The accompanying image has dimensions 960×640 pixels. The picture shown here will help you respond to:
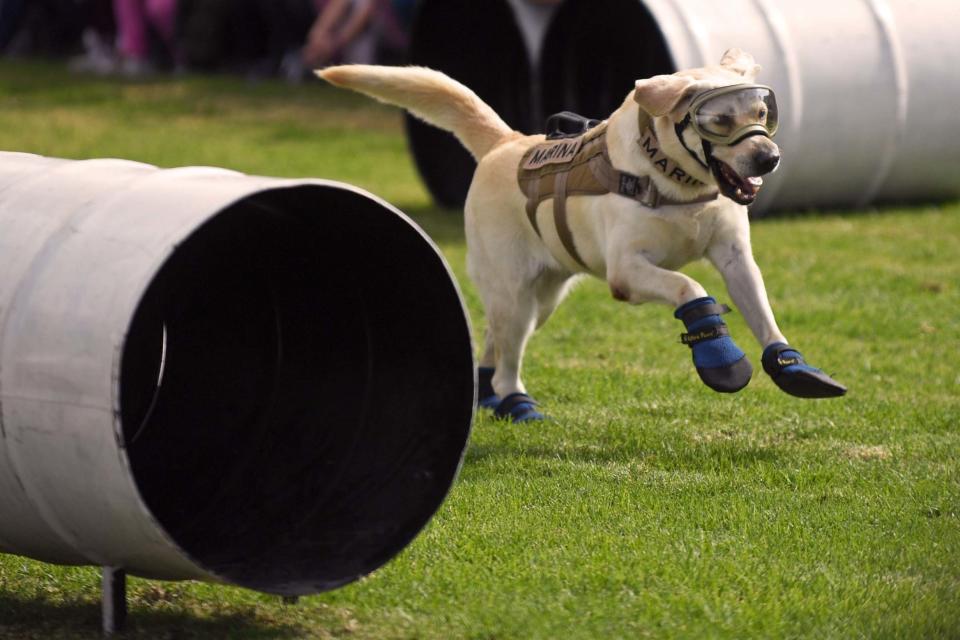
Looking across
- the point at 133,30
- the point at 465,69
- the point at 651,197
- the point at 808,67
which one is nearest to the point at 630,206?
the point at 651,197

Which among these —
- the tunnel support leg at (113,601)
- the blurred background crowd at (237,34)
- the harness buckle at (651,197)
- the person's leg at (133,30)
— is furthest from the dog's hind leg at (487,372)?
the person's leg at (133,30)

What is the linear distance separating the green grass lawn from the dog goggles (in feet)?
3.89

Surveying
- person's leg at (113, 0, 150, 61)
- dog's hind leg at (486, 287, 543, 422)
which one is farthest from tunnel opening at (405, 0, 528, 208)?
person's leg at (113, 0, 150, 61)

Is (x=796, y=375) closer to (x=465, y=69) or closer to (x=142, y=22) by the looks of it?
(x=465, y=69)

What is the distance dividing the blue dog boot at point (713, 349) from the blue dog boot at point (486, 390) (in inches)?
52.9

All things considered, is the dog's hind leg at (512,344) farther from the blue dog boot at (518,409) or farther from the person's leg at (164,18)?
the person's leg at (164,18)

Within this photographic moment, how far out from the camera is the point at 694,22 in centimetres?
1025

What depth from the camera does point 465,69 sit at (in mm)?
12477

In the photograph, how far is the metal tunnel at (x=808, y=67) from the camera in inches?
415

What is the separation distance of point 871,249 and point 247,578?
701 centimetres

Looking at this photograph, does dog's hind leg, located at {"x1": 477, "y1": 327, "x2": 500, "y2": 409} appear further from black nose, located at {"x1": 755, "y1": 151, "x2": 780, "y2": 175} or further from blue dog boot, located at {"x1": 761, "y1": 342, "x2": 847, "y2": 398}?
black nose, located at {"x1": 755, "y1": 151, "x2": 780, "y2": 175}

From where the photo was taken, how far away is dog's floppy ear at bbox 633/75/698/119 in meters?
5.45

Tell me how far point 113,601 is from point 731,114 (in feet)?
8.66

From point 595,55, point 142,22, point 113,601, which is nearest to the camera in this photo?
point 113,601
